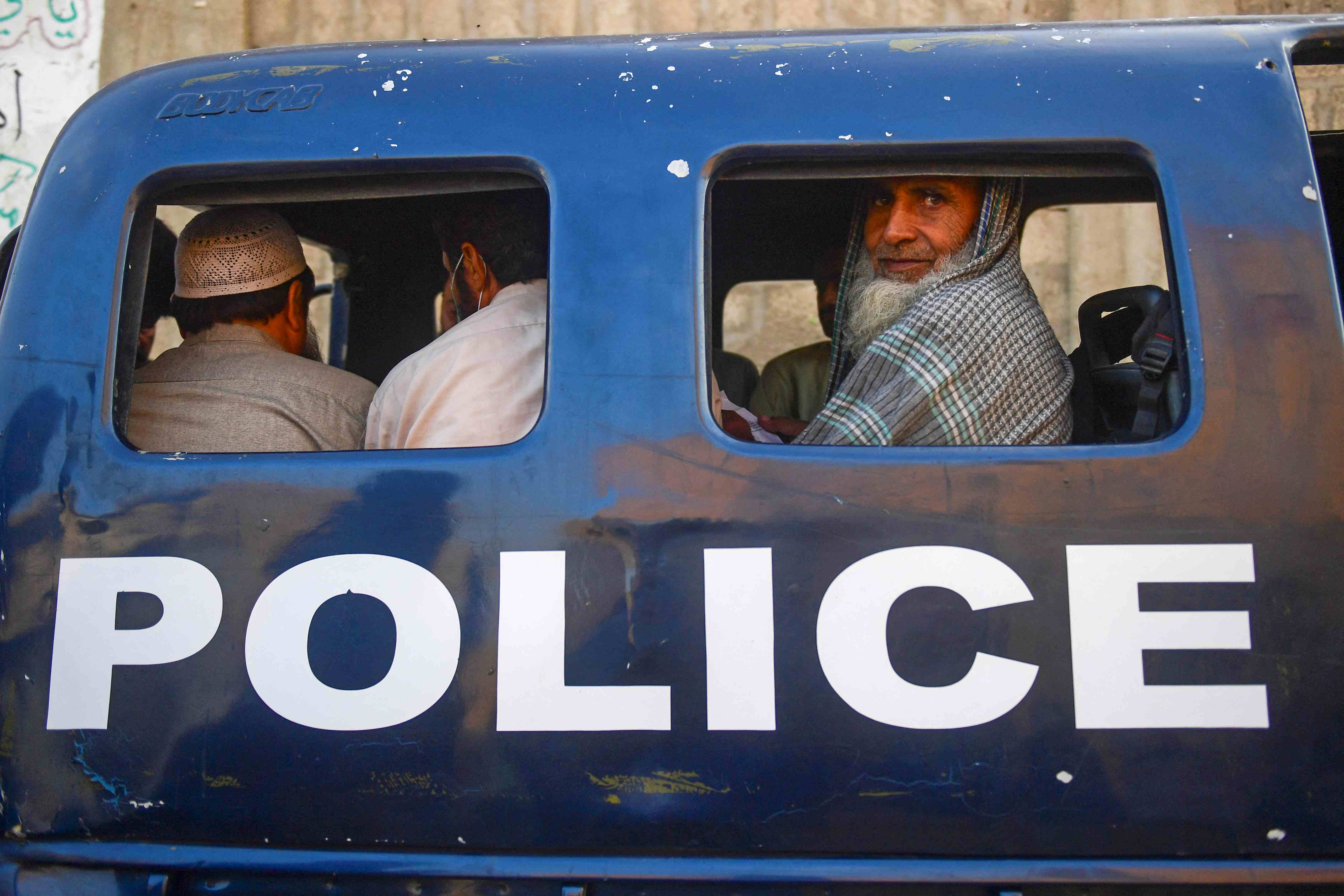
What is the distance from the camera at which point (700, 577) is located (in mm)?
1354

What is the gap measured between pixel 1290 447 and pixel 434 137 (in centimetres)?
132

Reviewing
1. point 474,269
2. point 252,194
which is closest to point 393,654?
point 252,194

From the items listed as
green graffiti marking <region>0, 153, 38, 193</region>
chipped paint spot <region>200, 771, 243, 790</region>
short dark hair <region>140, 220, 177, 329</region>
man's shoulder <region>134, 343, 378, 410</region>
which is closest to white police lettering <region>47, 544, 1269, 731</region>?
chipped paint spot <region>200, 771, 243, 790</region>

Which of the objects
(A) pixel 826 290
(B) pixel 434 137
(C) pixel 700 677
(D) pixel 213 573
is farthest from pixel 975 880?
(A) pixel 826 290

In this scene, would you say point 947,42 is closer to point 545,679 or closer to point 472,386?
point 472,386

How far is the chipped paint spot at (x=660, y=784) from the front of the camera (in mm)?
1342

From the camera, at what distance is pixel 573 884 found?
4.44ft

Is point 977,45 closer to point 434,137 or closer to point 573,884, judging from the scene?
point 434,137

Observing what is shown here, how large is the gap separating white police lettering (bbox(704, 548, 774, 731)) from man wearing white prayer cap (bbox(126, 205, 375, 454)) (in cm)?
84

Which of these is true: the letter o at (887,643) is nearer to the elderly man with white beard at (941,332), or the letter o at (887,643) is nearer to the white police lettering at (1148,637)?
the white police lettering at (1148,637)

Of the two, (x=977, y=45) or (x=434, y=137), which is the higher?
(x=977, y=45)

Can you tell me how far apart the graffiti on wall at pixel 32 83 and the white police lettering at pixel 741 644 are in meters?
5.41

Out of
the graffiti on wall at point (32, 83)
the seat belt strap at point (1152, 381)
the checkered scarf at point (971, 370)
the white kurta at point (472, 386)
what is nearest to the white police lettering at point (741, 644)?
the checkered scarf at point (971, 370)

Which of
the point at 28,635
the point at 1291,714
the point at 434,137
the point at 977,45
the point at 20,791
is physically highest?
the point at 977,45
